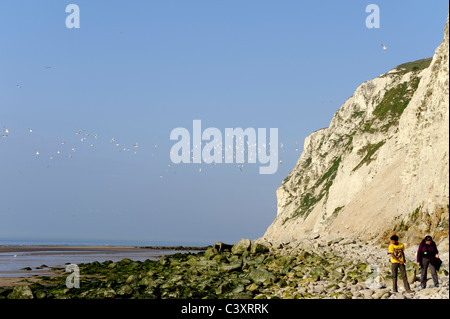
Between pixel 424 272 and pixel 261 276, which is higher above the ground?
pixel 424 272

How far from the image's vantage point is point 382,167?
56.3 meters

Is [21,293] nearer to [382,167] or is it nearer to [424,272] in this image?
[424,272]

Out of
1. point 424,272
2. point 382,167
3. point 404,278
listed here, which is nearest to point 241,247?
point 382,167

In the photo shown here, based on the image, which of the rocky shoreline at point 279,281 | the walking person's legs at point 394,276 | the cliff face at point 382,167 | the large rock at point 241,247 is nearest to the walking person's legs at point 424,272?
the rocky shoreline at point 279,281

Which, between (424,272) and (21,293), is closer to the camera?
(424,272)

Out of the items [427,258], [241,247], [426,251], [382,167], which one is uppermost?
[382,167]

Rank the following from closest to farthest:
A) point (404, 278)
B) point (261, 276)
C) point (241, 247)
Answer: point (404, 278)
point (261, 276)
point (241, 247)

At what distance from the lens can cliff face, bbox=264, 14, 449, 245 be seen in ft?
115

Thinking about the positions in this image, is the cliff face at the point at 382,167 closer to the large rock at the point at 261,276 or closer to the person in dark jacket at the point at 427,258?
the large rock at the point at 261,276

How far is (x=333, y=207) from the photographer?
217 ft

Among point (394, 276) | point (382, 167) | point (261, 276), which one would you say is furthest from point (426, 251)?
point (382, 167)

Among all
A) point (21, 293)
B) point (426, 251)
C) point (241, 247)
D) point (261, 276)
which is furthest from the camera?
point (241, 247)
